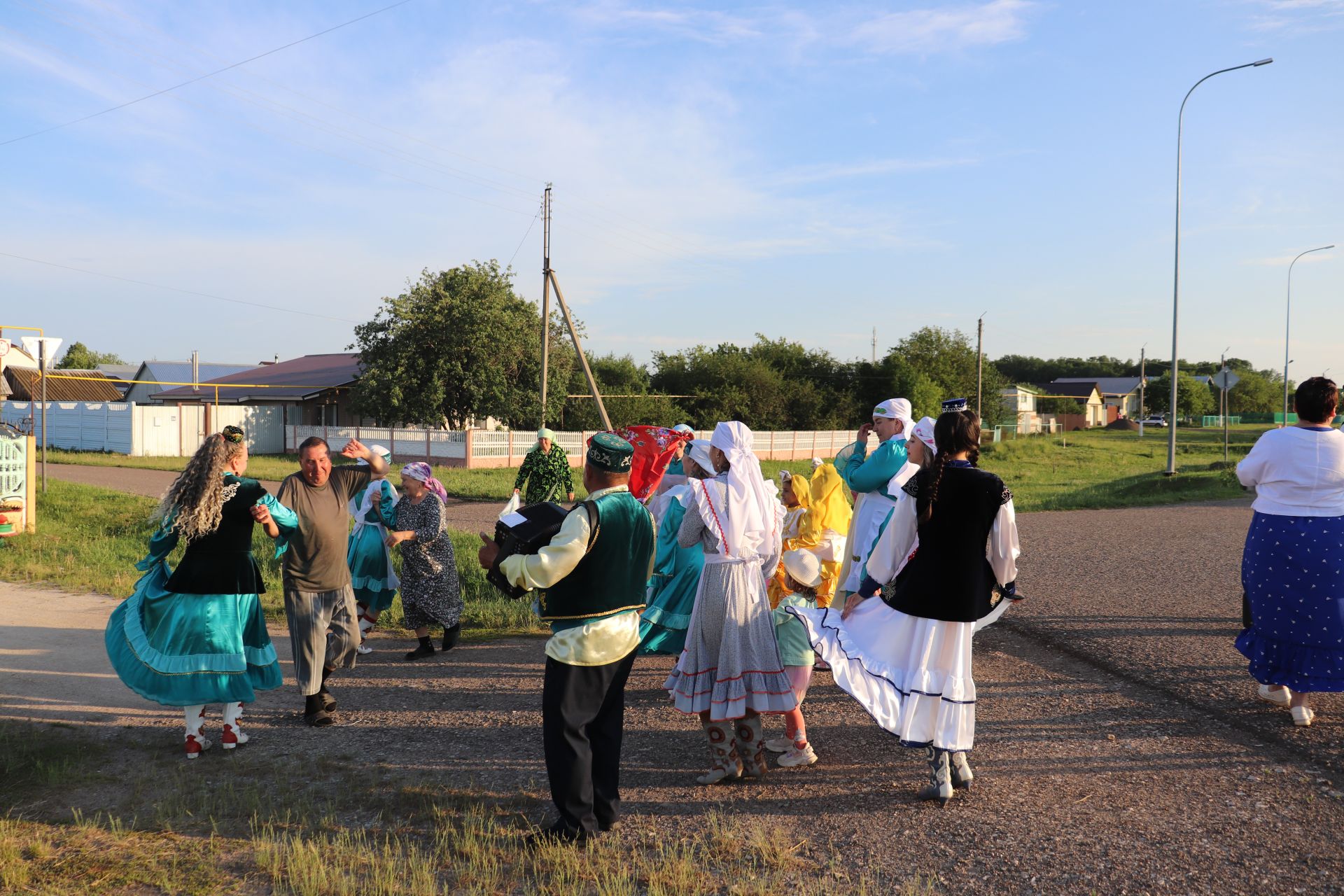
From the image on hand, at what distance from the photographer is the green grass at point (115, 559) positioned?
8.65 meters

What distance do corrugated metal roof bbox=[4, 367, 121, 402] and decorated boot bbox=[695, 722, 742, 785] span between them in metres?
46.9

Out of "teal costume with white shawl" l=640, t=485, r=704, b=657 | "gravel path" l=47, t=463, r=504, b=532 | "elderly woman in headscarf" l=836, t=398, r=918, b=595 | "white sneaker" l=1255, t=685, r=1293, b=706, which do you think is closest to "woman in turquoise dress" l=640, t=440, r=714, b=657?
"teal costume with white shawl" l=640, t=485, r=704, b=657

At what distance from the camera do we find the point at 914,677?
4.35m

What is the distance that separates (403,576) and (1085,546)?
33.0ft

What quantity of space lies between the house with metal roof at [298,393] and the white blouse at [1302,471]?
3188cm

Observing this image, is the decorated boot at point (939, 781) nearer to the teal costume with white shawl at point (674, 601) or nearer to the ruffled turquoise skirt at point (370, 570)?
the teal costume with white shawl at point (674, 601)

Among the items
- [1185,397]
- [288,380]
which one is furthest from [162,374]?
[1185,397]

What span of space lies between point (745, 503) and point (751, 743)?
49.9 inches

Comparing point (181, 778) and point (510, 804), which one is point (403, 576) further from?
Result: point (510, 804)

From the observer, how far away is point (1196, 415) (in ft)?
310

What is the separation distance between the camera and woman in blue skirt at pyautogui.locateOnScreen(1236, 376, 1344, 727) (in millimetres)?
5395

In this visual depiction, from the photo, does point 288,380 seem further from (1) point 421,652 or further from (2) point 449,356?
(1) point 421,652

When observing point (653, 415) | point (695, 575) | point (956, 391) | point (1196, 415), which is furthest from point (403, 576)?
point (1196, 415)

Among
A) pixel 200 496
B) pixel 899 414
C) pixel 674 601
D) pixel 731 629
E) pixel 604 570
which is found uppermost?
pixel 899 414
